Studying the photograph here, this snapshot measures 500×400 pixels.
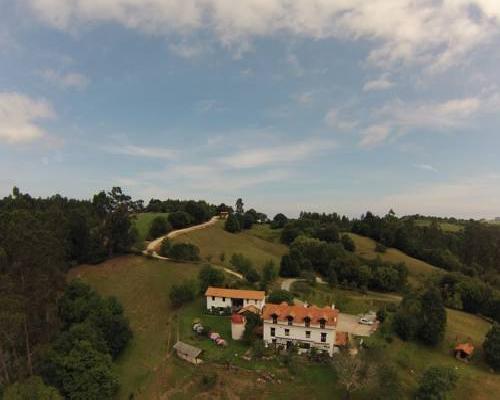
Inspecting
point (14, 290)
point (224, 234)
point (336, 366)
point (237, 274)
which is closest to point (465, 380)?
point (336, 366)

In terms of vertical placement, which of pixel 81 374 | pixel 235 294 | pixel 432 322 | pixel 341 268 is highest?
pixel 341 268

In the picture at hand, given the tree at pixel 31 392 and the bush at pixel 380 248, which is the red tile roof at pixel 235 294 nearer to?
the tree at pixel 31 392

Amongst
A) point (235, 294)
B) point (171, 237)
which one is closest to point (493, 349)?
point (235, 294)

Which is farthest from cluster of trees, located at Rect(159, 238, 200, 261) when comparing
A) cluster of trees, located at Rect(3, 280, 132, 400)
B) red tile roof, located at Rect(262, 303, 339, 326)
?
red tile roof, located at Rect(262, 303, 339, 326)

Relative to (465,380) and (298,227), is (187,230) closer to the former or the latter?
(298,227)

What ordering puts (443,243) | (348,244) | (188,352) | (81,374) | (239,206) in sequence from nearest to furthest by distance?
(81,374), (188,352), (348,244), (443,243), (239,206)

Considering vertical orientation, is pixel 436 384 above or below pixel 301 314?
below

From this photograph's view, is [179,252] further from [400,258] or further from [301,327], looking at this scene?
[400,258]

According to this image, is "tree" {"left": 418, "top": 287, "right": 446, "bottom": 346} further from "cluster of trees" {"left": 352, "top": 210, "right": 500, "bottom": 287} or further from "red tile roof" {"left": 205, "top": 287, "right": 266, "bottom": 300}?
"cluster of trees" {"left": 352, "top": 210, "right": 500, "bottom": 287}
